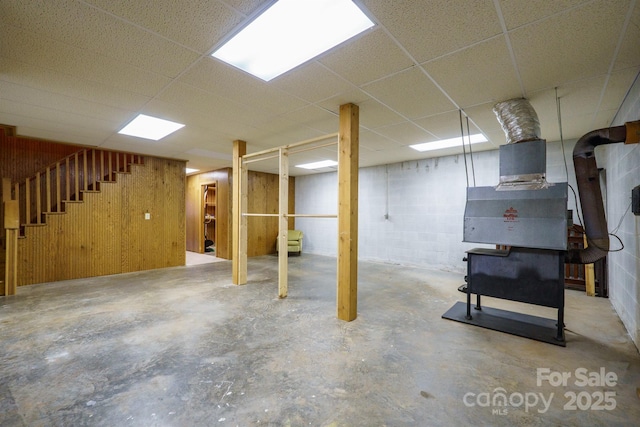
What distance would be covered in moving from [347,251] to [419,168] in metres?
4.05

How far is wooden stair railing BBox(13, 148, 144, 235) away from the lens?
15.5 ft

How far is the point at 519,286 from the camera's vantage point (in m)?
2.89

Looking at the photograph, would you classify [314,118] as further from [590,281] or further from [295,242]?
[295,242]

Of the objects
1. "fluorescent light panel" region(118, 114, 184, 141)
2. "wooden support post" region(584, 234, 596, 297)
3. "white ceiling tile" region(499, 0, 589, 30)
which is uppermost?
"fluorescent light panel" region(118, 114, 184, 141)

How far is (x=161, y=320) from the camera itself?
3088 millimetres

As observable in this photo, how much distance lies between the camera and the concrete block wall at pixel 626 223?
246 centimetres

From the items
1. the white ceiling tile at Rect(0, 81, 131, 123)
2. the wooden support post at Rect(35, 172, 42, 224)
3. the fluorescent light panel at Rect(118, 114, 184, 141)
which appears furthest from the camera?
the wooden support post at Rect(35, 172, 42, 224)

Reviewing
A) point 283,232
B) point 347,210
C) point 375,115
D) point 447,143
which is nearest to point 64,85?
point 283,232

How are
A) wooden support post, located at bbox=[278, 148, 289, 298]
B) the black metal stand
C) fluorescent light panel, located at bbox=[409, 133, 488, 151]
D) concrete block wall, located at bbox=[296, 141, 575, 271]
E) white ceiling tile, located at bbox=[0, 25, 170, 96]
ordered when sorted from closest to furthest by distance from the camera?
white ceiling tile, located at bbox=[0, 25, 170, 96] → the black metal stand → wooden support post, located at bbox=[278, 148, 289, 298] → fluorescent light panel, located at bbox=[409, 133, 488, 151] → concrete block wall, located at bbox=[296, 141, 575, 271]

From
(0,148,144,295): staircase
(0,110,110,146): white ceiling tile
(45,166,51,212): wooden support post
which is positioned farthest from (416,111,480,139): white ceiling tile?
(45,166,51,212): wooden support post

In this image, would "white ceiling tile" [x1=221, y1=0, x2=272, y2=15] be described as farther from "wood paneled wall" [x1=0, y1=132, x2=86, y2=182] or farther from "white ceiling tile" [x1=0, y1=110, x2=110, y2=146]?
"wood paneled wall" [x1=0, y1=132, x2=86, y2=182]

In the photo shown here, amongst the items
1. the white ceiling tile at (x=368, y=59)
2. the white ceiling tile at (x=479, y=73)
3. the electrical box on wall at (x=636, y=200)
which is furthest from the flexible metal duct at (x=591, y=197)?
the white ceiling tile at (x=368, y=59)

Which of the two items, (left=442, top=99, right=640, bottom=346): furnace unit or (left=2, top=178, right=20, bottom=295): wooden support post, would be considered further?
(left=2, top=178, right=20, bottom=295): wooden support post

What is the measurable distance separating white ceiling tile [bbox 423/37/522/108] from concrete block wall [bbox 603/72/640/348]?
1088 mm
